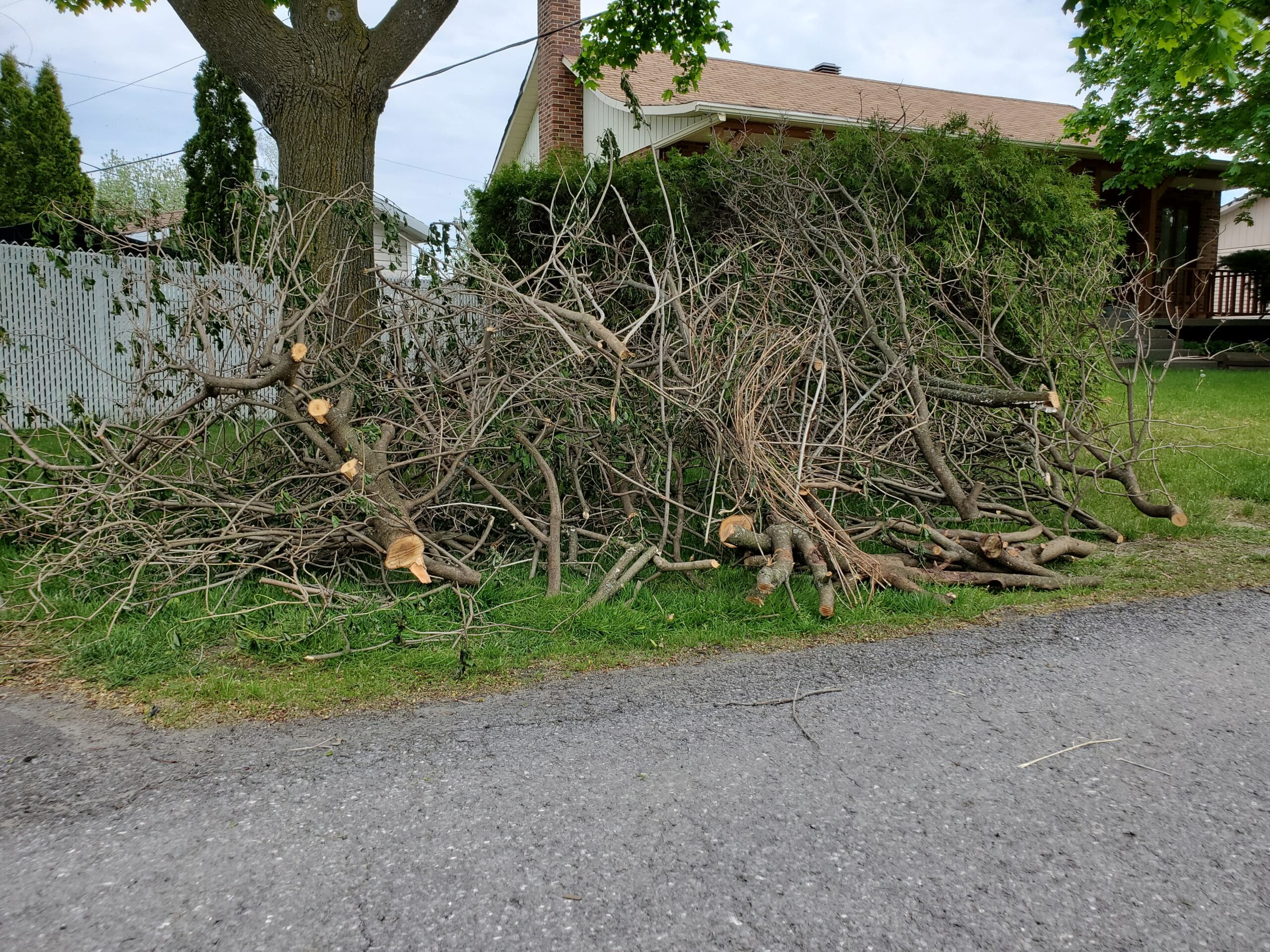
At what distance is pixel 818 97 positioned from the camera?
1748 centimetres

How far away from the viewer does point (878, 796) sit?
2967mm

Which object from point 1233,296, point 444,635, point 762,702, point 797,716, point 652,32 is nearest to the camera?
point 797,716

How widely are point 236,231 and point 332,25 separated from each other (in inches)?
115

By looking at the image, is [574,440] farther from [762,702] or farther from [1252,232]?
[1252,232]

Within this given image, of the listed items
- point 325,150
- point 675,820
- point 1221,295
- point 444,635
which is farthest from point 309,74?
point 1221,295

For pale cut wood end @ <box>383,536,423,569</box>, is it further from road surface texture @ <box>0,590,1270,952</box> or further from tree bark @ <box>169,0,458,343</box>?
tree bark @ <box>169,0,458,343</box>

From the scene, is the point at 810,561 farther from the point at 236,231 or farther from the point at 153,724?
the point at 236,231

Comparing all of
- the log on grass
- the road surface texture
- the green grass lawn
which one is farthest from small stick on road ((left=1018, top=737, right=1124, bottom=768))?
the log on grass

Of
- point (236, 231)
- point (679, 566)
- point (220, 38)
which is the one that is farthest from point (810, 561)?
point (220, 38)

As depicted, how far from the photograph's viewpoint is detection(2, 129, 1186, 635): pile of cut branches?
5043 mm

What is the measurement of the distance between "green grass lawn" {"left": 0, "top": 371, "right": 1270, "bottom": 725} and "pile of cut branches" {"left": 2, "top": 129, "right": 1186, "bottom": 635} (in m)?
0.17

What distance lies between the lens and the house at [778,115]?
583 inches

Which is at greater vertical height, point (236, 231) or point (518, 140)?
point (518, 140)

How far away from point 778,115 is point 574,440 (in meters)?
10.2
